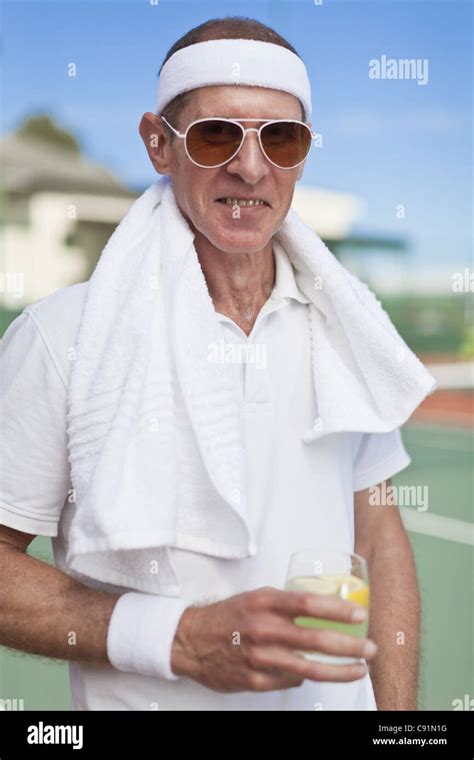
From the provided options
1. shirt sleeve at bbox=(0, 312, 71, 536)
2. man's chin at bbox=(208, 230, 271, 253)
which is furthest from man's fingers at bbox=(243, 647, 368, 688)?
man's chin at bbox=(208, 230, 271, 253)

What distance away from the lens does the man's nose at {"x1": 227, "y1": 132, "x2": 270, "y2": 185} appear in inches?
69.7

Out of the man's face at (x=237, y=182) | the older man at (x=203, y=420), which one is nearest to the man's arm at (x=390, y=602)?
the older man at (x=203, y=420)

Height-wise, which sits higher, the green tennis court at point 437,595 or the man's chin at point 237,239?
the man's chin at point 237,239

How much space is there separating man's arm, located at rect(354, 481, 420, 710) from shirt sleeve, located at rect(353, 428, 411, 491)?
62 millimetres

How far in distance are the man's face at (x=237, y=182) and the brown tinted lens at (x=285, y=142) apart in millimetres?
18

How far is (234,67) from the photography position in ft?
5.92

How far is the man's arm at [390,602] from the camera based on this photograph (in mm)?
1984

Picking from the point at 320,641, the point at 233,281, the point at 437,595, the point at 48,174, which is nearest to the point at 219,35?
the point at 233,281

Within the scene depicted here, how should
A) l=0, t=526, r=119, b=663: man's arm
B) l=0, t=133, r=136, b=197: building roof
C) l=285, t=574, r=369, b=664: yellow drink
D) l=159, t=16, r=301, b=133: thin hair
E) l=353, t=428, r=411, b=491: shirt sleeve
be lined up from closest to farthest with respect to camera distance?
l=285, t=574, r=369, b=664: yellow drink
l=0, t=526, r=119, b=663: man's arm
l=159, t=16, r=301, b=133: thin hair
l=353, t=428, r=411, b=491: shirt sleeve
l=0, t=133, r=136, b=197: building roof

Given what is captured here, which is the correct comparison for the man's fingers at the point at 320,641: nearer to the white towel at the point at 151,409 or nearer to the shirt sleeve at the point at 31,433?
the white towel at the point at 151,409

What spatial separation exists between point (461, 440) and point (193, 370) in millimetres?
13760

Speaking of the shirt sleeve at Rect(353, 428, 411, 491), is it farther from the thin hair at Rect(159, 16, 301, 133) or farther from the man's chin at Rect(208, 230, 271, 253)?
the thin hair at Rect(159, 16, 301, 133)

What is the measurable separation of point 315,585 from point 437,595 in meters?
5.70

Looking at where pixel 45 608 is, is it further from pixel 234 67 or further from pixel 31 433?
pixel 234 67
